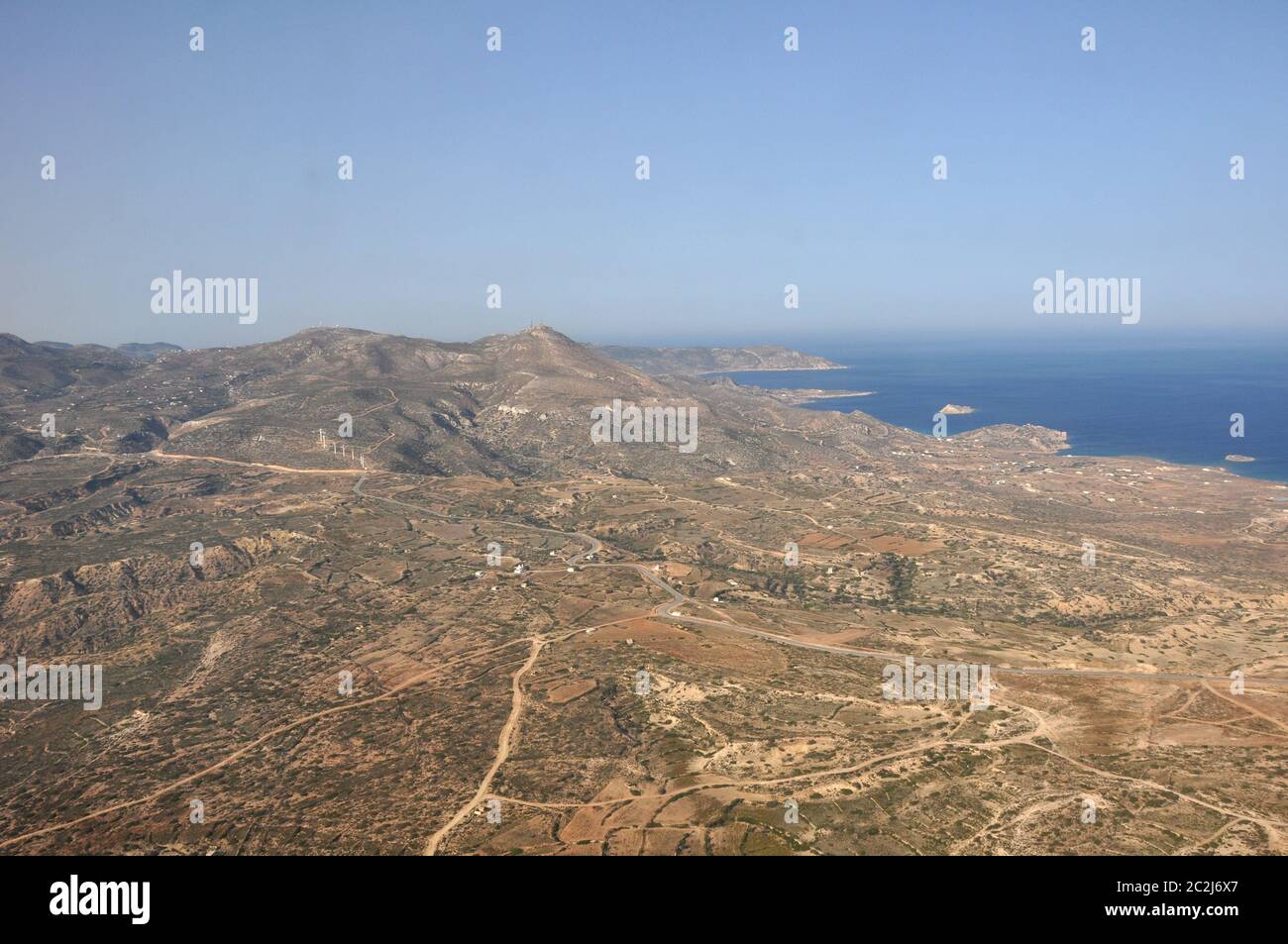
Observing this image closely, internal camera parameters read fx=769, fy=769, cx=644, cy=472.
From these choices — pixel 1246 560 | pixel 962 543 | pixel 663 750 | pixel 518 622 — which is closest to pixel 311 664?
pixel 518 622

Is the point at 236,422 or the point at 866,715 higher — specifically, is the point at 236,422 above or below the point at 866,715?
above
